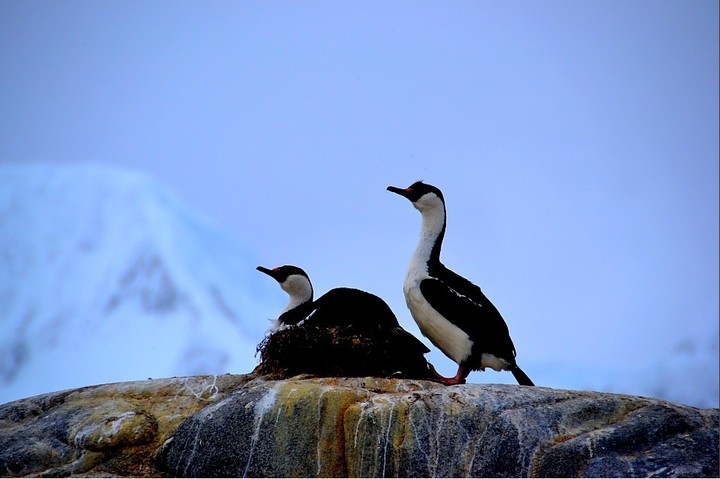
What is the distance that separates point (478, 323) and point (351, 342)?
62.1 inches

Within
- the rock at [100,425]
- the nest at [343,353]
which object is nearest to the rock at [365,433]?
the rock at [100,425]

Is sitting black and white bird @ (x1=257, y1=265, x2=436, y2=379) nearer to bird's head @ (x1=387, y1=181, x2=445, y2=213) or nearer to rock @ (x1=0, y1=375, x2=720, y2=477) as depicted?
rock @ (x1=0, y1=375, x2=720, y2=477)

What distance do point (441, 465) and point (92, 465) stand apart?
11.3ft

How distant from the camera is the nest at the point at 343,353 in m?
10.0

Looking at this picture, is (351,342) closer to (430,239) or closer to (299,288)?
(430,239)

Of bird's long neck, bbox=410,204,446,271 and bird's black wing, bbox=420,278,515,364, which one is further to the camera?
bird's long neck, bbox=410,204,446,271

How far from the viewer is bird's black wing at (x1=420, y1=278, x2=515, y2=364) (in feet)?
35.1

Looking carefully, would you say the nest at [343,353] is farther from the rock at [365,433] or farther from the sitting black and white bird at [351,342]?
the rock at [365,433]

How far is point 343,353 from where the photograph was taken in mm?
10023

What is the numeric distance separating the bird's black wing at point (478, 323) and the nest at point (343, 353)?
61 centimetres

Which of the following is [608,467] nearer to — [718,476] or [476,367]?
[718,476]

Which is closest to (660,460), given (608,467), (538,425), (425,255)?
(608,467)

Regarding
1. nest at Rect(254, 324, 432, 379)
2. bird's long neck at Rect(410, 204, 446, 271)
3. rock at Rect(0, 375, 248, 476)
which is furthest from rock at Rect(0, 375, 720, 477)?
bird's long neck at Rect(410, 204, 446, 271)

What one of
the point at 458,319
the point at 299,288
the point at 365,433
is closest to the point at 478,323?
the point at 458,319
